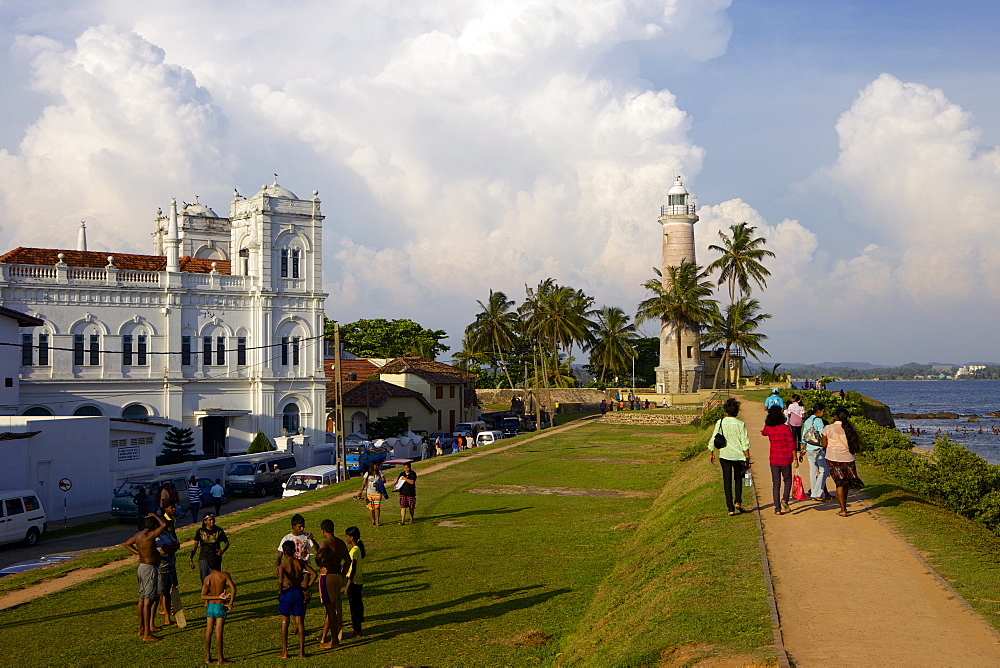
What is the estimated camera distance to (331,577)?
449 inches

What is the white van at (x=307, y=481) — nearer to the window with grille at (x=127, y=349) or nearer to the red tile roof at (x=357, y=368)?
the window with grille at (x=127, y=349)

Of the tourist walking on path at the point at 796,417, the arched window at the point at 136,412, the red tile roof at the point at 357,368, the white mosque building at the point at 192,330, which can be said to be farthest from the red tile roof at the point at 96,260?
the tourist walking on path at the point at 796,417

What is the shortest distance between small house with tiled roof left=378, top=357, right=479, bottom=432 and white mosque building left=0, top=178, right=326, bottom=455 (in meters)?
8.70

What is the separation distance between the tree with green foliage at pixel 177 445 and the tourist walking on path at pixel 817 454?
118ft

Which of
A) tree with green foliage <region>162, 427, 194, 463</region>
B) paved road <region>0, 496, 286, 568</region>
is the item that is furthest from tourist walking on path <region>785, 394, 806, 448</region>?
tree with green foliage <region>162, 427, 194, 463</region>

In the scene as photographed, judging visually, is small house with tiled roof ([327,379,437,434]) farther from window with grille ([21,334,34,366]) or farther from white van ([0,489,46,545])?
white van ([0,489,46,545])

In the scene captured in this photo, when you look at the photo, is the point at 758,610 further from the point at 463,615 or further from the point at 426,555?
the point at 426,555

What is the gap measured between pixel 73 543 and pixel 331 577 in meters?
18.0

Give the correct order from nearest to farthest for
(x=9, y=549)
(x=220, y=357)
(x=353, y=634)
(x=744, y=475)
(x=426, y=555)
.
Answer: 1. (x=353, y=634)
2. (x=744, y=475)
3. (x=426, y=555)
4. (x=9, y=549)
5. (x=220, y=357)

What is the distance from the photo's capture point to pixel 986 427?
87125mm

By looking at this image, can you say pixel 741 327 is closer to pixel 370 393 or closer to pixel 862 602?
pixel 370 393

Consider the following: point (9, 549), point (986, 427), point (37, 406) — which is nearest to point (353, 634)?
point (9, 549)

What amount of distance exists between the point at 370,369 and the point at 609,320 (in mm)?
26874

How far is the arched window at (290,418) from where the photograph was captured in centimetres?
5471
